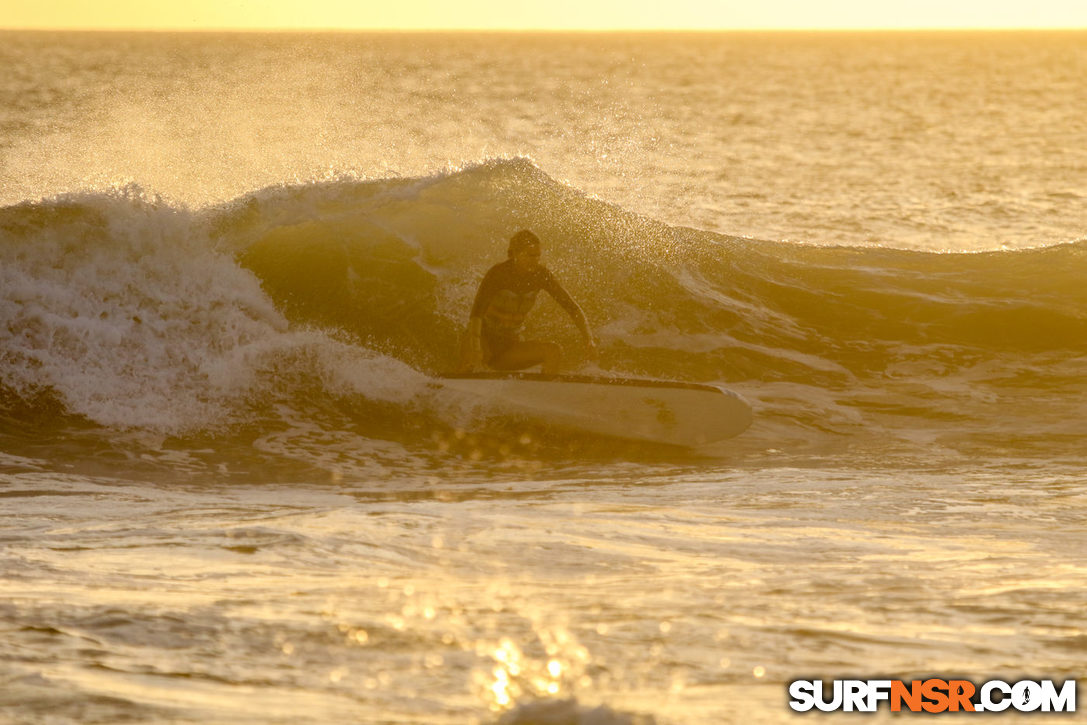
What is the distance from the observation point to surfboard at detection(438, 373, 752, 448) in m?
10.3

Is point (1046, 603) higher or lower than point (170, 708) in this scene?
higher

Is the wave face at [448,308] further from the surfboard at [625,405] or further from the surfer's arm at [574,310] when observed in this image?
the surfer's arm at [574,310]

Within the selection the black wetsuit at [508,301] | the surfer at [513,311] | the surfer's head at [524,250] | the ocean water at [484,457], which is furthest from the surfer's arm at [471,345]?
the surfer's head at [524,250]

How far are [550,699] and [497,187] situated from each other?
12.6 metres

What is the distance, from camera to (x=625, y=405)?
10.4 metres

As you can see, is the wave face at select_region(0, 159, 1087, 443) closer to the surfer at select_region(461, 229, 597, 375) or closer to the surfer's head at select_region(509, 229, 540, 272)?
the surfer at select_region(461, 229, 597, 375)

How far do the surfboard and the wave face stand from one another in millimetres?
1045

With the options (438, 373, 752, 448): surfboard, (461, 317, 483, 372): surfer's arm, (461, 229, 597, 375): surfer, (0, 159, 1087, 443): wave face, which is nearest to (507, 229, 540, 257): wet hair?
(461, 229, 597, 375): surfer

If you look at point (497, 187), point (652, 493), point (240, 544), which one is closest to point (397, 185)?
point (497, 187)

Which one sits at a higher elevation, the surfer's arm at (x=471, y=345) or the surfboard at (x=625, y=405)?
the surfer's arm at (x=471, y=345)

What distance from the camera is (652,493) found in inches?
345

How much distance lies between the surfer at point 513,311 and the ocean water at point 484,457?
0.51 meters

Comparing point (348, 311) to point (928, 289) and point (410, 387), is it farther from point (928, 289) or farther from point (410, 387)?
point (928, 289)

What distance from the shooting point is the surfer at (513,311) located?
1067cm
